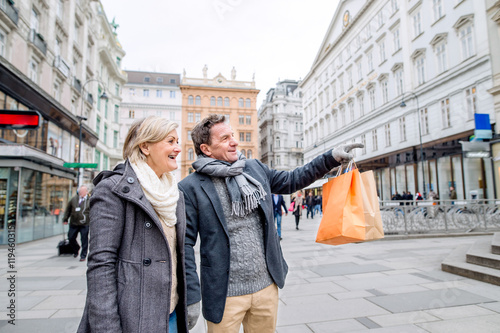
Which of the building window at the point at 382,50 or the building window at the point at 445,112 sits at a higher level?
the building window at the point at 382,50

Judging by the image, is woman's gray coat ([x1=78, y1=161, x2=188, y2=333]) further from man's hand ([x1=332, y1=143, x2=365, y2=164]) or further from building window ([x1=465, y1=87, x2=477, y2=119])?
building window ([x1=465, y1=87, x2=477, y2=119])

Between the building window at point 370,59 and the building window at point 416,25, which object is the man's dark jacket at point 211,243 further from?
the building window at point 370,59

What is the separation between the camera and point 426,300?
4.36m

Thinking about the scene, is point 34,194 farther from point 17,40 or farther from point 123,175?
point 123,175

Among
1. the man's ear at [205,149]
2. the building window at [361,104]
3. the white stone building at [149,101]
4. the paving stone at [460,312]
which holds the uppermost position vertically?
the white stone building at [149,101]

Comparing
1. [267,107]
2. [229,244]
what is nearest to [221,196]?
[229,244]

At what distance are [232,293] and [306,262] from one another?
18.5 feet

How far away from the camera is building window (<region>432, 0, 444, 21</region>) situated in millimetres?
21973

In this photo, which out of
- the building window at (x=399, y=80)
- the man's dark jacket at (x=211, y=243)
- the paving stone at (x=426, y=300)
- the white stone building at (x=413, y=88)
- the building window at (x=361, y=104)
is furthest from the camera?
the building window at (x=361, y=104)

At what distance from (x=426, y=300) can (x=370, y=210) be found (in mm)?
2982

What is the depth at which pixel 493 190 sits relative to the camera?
18219mm

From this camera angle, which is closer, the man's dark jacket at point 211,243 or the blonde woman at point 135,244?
the blonde woman at point 135,244

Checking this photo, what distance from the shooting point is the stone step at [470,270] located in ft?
16.7

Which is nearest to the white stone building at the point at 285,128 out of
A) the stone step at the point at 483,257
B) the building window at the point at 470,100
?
the building window at the point at 470,100
